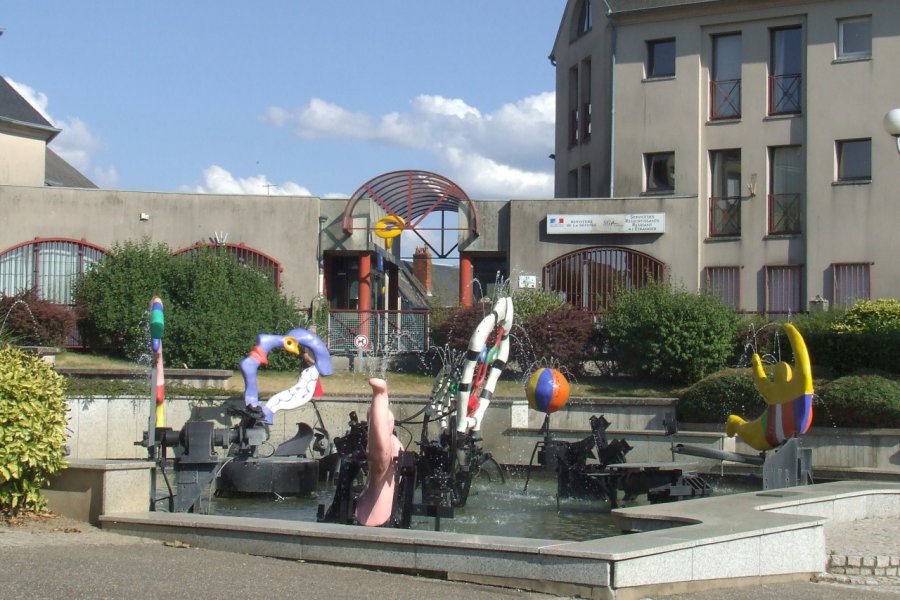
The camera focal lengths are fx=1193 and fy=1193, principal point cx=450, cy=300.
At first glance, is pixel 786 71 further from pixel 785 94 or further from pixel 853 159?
pixel 853 159

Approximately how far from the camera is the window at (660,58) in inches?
1315

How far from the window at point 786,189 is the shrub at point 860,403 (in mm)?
11568

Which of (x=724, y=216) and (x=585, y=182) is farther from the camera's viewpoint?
(x=585, y=182)

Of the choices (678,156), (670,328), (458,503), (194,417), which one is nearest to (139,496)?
(458,503)

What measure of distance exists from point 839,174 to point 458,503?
774 inches

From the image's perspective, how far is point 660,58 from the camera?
3359 centimetres

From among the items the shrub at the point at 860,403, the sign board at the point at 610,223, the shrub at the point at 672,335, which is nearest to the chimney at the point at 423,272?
the sign board at the point at 610,223

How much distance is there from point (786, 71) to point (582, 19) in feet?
25.1

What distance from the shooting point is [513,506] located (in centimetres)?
1614

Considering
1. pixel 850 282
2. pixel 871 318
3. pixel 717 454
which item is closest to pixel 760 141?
pixel 850 282

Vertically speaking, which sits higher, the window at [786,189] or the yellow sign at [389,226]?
the window at [786,189]

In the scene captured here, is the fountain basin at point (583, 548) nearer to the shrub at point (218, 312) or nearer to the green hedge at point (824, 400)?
the green hedge at point (824, 400)

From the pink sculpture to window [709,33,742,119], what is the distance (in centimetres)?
2278

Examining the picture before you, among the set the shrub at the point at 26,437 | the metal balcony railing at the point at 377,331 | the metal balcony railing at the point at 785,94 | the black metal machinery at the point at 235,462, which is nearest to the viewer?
the shrub at the point at 26,437
